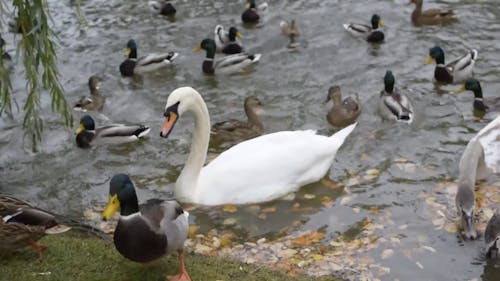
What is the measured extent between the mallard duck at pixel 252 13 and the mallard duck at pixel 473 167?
7203 mm

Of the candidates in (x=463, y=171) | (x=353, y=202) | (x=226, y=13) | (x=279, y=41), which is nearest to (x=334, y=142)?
(x=353, y=202)

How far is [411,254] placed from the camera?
25.9 ft

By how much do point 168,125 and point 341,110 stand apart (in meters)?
3.33

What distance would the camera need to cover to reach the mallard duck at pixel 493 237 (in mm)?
7484

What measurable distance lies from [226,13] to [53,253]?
1073 cm

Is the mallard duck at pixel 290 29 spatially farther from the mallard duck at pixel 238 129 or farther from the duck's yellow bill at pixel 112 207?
the duck's yellow bill at pixel 112 207

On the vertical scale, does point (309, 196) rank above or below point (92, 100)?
below

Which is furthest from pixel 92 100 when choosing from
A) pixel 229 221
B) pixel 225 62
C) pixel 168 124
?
pixel 229 221

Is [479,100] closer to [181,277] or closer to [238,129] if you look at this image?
[238,129]

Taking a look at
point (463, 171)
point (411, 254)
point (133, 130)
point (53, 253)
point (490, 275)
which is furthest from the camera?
point (133, 130)

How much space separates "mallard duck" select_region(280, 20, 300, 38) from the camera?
Result: 14469mm

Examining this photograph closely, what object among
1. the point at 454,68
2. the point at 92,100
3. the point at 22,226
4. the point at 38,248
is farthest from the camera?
the point at 454,68

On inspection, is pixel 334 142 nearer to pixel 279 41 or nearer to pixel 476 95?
pixel 476 95

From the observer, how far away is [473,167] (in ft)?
28.2
